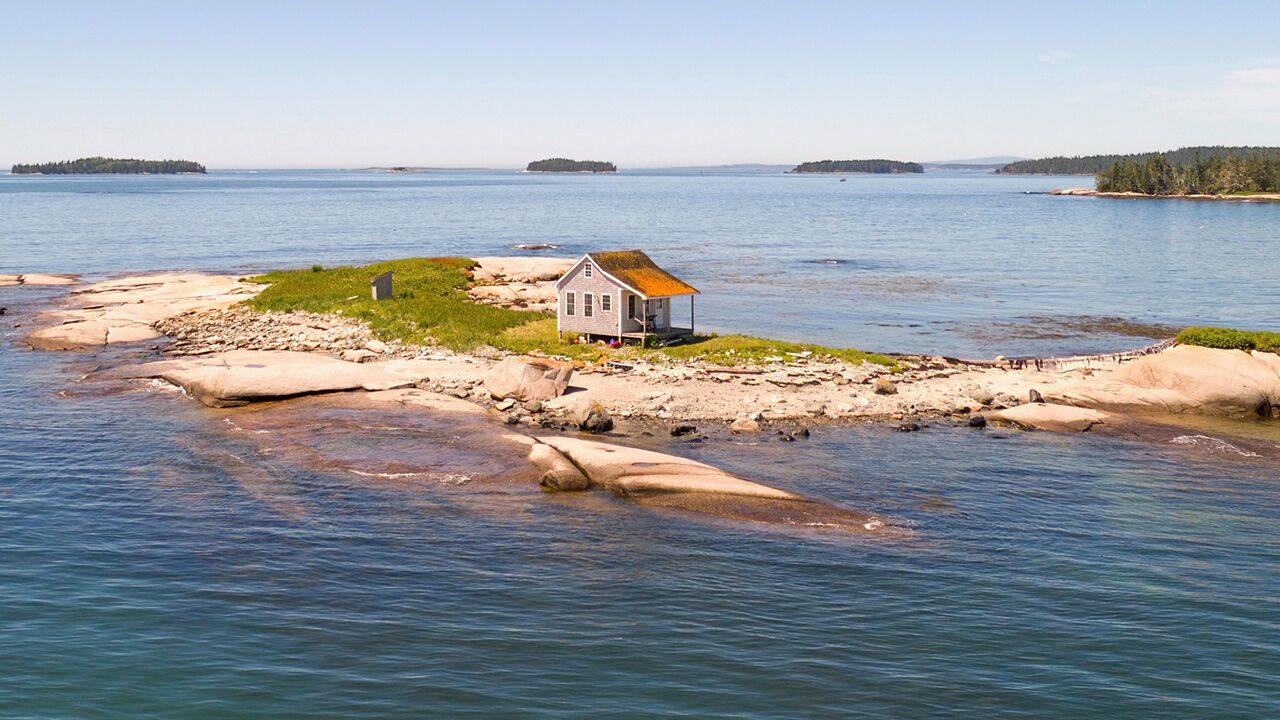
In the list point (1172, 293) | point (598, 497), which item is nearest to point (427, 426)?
point (598, 497)

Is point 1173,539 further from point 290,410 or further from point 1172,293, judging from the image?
point 1172,293

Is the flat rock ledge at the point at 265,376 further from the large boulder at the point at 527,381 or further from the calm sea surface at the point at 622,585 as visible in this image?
the large boulder at the point at 527,381

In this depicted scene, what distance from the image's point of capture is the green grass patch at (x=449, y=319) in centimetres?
5238

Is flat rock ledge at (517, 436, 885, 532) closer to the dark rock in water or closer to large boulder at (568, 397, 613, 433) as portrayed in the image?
large boulder at (568, 397, 613, 433)

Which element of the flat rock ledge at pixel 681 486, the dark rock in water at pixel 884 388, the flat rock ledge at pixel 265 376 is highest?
the flat rock ledge at pixel 265 376

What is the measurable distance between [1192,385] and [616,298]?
1050 inches

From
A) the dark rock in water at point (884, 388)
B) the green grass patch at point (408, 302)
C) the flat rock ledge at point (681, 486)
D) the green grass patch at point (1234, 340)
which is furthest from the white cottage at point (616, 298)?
the green grass patch at point (1234, 340)

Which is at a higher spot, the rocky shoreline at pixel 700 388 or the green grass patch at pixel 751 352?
the green grass patch at pixel 751 352

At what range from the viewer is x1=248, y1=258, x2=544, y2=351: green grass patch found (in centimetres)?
5778

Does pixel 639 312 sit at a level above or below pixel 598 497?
above

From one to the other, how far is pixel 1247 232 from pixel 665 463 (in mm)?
143631

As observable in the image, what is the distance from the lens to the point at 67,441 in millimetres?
40156

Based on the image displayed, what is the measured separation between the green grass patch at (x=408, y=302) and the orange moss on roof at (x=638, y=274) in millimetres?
7560

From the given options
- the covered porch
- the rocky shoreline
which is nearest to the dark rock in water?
the rocky shoreline
